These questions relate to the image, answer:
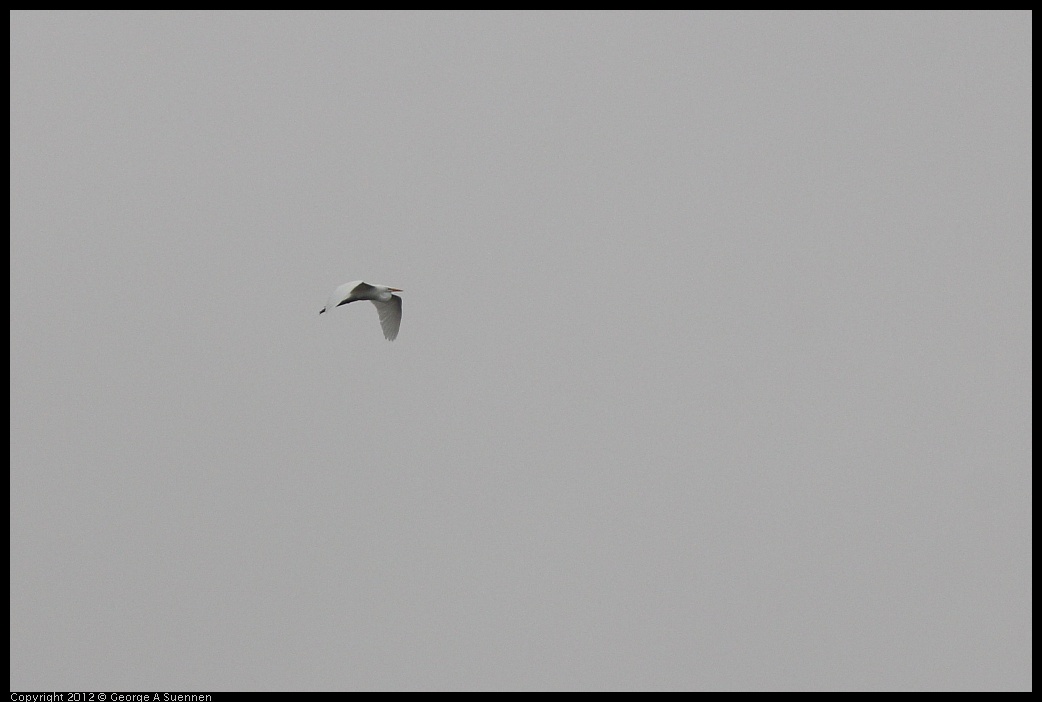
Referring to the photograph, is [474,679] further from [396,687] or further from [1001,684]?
[1001,684]

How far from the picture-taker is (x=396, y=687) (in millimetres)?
192375

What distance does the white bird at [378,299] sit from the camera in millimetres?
35000

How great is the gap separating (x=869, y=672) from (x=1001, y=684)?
796 inches

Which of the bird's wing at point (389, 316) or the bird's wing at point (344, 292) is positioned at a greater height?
the bird's wing at point (389, 316)

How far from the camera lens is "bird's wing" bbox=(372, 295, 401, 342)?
126ft

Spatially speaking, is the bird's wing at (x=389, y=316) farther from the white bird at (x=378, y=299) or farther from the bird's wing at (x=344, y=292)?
the bird's wing at (x=344, y=292)

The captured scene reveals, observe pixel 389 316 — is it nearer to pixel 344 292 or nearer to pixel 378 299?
pixel 378 299

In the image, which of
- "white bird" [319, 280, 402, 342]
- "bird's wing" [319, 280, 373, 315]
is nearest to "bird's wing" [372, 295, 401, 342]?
"white bird" [319, 280, 402, 342]

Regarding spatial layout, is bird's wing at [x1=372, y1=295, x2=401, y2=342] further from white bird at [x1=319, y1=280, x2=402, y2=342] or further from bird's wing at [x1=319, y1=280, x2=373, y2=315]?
bird's wing at [x1=319, y1=280, x2=373, y2=315]

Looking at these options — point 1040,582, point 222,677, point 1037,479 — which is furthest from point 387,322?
point 222,677

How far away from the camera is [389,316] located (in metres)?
38.8

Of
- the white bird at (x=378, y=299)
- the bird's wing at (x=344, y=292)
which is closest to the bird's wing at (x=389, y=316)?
the white bird at (x=378, y=299)

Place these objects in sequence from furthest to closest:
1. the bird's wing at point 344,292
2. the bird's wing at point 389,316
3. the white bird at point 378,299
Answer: the bird's wing at point 389,316
the white bird at point 378,299
the bird's wing at point 344,292

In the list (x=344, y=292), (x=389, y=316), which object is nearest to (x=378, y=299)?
(x=389, y=316)
